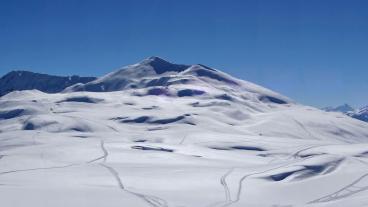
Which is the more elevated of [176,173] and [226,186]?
[176,173]

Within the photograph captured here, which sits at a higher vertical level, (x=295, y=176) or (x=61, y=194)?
(x=295, y=176)

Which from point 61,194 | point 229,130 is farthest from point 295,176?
point 229,130

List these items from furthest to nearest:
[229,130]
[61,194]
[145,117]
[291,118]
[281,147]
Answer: [291,118] → [145,117] → [229,130] → [281,147] → [61,194]

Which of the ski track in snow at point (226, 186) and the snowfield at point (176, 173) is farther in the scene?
the ski track in snow at point (226, 186)

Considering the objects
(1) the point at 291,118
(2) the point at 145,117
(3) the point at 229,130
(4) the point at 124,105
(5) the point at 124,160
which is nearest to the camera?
(5) the point at 124,160

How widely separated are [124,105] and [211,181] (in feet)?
395

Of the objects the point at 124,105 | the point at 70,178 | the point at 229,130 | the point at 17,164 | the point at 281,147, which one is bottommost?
the point at 70,178

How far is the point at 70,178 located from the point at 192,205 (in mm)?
9616

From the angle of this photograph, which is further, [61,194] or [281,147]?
[281,147]

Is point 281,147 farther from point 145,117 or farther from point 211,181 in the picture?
point 145,117

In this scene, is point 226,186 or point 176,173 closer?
point 226,186

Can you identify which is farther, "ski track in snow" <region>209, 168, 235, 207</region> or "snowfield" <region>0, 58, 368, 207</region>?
"ski track in snow" <region>209, 168, 235, 207</region>

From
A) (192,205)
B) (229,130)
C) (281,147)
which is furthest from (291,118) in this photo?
(192,205)

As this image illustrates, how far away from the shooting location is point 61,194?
25.3 meters
